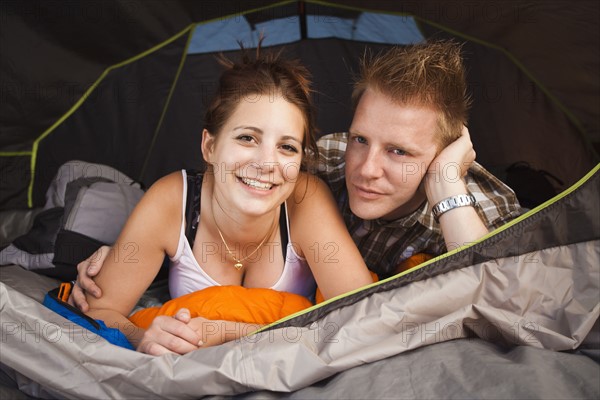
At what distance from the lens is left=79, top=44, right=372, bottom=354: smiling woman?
1362 millimetres

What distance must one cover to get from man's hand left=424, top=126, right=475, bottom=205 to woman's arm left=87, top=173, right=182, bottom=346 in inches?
23.5

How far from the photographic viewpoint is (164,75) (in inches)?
89.4

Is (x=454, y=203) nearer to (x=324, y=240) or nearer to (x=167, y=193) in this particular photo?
(x=324, y=240)

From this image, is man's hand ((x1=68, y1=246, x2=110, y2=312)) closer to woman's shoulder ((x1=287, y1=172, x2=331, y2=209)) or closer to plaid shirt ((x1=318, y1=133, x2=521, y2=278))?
woman's shoulder ((x1=287, y1=172, x2=331, y2=209))

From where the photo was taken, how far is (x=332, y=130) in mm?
2266

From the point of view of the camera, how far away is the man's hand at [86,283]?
4.63 ft

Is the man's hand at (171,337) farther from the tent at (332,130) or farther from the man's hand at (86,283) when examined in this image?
the man's hand at (86,283)

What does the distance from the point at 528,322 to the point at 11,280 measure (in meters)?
1.14

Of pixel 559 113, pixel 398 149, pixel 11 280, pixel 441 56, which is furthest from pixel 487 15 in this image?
pixel 11 280

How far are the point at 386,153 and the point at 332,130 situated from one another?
33.0 inches

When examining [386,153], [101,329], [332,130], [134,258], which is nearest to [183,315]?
[101,329]

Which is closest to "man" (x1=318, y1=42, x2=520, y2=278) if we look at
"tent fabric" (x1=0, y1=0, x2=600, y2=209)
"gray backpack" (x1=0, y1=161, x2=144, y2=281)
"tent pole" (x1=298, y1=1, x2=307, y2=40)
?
"tent fabric" (x1=0, y1=0, x2=600, y2=209)

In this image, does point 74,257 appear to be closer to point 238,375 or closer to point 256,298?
point 256,298

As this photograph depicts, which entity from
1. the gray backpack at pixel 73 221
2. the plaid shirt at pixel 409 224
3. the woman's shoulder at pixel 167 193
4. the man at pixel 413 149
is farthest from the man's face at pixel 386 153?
the gray backpack at pixel 73 221
